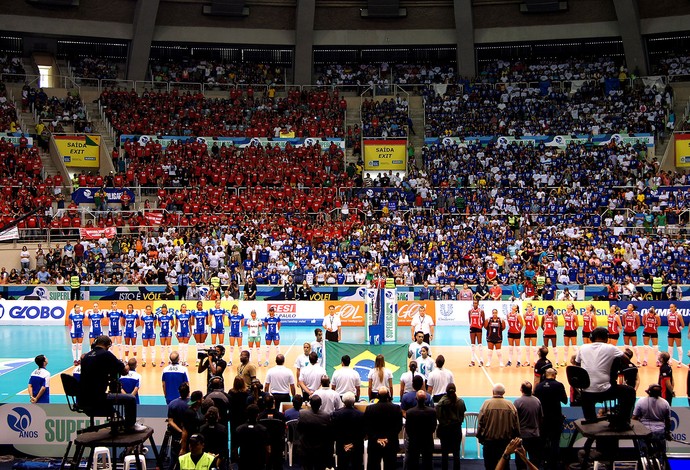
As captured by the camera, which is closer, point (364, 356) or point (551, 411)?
point (551, 411)

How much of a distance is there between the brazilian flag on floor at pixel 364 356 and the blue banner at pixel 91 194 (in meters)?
28.9

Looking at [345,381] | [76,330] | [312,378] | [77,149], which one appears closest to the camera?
[345,381]

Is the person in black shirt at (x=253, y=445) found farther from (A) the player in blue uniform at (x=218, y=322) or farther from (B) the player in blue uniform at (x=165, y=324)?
(A) the player in blue uniform at (x=218, y=322)

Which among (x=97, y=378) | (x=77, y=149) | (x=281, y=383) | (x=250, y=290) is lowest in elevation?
(x=281, y=383)

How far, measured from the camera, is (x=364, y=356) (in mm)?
18031

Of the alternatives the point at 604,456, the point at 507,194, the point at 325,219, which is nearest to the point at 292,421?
the point at 604,456

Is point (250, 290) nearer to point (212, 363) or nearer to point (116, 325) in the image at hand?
point (116, 325)

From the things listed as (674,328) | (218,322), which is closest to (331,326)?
(218,322)

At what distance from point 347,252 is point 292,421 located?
2635 centimetres

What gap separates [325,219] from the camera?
141 ft

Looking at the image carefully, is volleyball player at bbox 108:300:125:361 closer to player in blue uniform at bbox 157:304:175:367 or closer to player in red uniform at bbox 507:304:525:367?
player in blue uniform at bbox 157:304:175:367

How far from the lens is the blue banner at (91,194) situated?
140 ft

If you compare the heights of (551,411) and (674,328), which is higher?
(674,328)

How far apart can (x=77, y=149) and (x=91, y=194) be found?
6.53m
